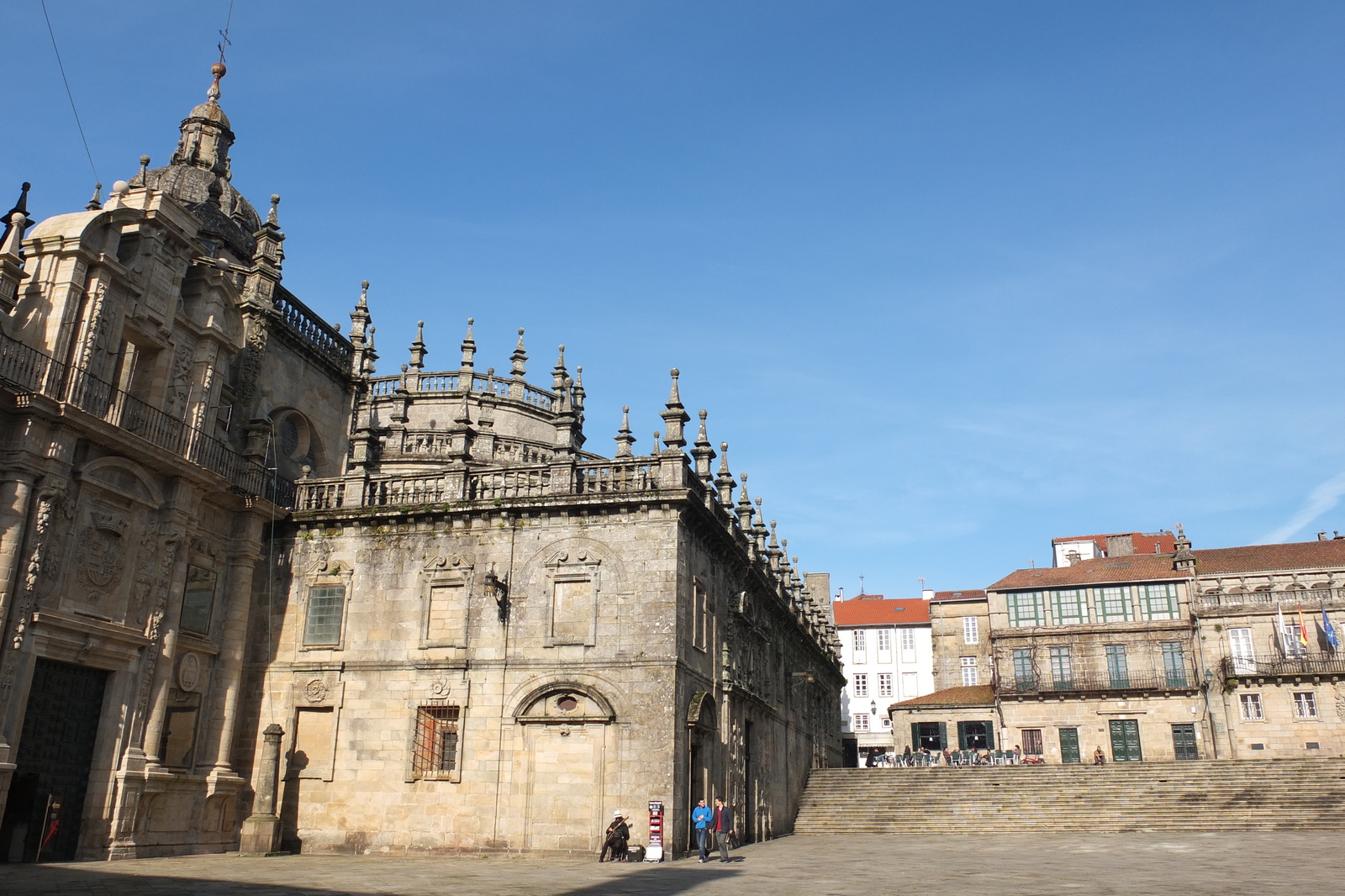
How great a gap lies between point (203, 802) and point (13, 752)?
4.62 meters

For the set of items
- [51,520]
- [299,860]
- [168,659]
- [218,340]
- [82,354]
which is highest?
[218,340]

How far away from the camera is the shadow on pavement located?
44.5ft

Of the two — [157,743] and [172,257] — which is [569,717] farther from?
[172,257]

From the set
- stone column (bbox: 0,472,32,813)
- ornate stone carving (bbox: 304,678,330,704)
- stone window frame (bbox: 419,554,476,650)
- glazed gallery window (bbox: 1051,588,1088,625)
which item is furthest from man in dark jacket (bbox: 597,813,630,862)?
glazed gallery window (bbox: 1051,588,1088,625)

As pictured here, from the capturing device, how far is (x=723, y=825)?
2047 cm

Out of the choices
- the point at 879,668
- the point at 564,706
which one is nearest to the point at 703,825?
the point at 564,706

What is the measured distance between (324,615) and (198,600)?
8.90 feet

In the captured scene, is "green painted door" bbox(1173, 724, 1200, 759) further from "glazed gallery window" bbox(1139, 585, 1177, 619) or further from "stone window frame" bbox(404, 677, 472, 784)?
"stone window frame" bbox(404, 677, 472, 784)

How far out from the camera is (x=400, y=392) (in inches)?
1188

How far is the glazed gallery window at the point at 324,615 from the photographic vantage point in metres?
23.2

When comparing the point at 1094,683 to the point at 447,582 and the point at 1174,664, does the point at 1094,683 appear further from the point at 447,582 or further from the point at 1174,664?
the point at 447,582

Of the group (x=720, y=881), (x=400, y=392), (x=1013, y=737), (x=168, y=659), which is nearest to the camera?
(x=720, y=881)

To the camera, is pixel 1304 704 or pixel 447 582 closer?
pixel 447 582

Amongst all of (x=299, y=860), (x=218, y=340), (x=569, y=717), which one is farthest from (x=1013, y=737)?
(x=218, y=340)
